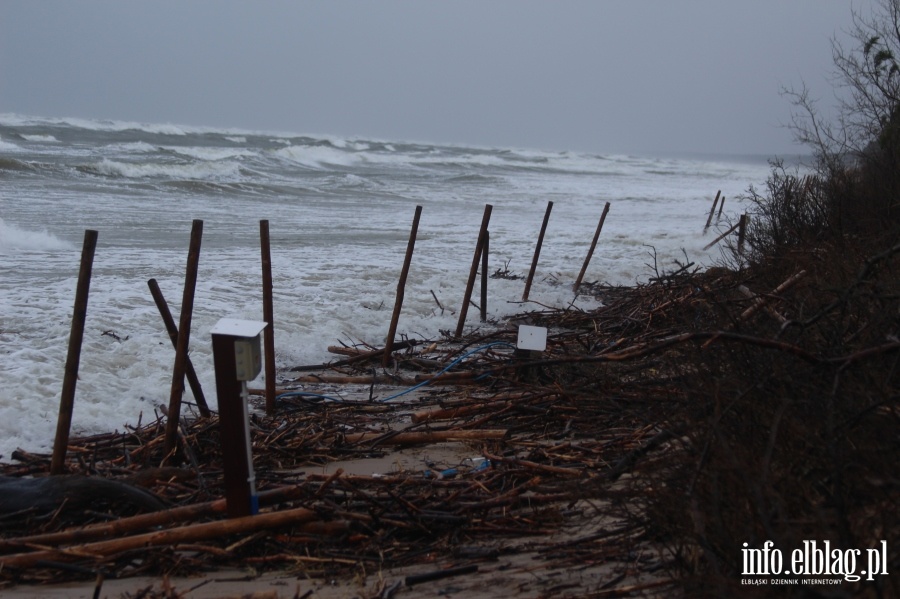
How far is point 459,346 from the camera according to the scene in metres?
9.00

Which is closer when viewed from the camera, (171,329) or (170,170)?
(171,329)

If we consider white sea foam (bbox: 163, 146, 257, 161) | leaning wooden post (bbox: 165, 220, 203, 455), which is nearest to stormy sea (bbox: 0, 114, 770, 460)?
white sea foam (bbox: 163, 146, 257, 161)

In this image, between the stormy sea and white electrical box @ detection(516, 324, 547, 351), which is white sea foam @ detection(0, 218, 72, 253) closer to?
the stormy sea

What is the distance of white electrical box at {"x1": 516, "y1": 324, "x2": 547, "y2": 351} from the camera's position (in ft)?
20.8

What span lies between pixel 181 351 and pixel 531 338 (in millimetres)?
2666

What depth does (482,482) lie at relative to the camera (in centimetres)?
439

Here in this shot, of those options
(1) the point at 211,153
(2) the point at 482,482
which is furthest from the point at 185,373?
(1) the point at 211,153

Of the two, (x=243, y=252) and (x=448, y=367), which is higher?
(x=243, y=252)

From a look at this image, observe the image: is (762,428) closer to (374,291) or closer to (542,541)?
(542,541)

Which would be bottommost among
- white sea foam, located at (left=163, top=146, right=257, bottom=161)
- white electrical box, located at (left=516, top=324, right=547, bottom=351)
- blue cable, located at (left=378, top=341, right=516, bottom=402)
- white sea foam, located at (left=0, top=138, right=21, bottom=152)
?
blue cable, located at (left=378, top=341, right=516, bottom=402)

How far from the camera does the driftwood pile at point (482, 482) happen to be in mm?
3205

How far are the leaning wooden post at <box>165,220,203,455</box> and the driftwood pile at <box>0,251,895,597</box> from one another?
15 cm

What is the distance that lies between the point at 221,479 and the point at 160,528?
0.75 m

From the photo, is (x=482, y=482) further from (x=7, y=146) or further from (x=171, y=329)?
(x=7, y=146)
